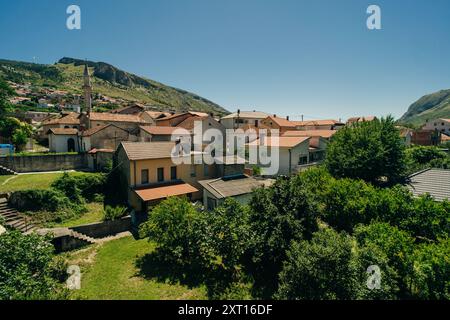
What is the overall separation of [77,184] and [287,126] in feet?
168

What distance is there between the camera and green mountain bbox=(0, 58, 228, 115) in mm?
130775

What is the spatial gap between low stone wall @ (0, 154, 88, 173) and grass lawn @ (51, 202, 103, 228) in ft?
35.8

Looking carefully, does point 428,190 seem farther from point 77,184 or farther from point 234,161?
point 77,184

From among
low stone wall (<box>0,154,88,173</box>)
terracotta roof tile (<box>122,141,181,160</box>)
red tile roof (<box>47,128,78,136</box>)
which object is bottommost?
low stone wall (<box>0,154,88,173</box>)

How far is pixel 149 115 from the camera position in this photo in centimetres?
5906

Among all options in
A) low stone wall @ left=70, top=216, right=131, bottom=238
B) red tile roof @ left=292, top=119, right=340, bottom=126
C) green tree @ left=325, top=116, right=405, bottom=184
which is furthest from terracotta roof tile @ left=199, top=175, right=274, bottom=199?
red tile roof @ left=292, top=119, right=340, bottom=126

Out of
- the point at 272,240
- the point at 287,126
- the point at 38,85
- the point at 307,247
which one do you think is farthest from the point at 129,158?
the point at 38,85

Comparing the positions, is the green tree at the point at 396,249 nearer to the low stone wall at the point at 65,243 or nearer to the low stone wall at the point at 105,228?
the low stone wall at the point at 105,228

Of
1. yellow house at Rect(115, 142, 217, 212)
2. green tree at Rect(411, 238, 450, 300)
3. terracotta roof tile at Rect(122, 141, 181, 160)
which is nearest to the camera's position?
green tree at Rect(411, 238, 450, 300)

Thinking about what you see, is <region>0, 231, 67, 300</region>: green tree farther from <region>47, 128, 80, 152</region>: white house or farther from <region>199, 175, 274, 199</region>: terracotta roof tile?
<region>47, 128, 80, 152</region>: white house

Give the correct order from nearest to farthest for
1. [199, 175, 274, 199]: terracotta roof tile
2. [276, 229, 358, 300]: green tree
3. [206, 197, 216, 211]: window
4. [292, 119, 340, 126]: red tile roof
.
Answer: [276, 229, 358, 300]: green tree → [199, 175, 274, 199]: terracotta roof tile → [206, 197, 216, 211]: window → [292, 119, 340, 126]: red tile roof

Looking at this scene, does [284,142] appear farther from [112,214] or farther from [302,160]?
[112,214]

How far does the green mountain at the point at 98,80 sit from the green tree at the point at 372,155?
362ft

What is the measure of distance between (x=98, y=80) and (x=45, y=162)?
145 m
